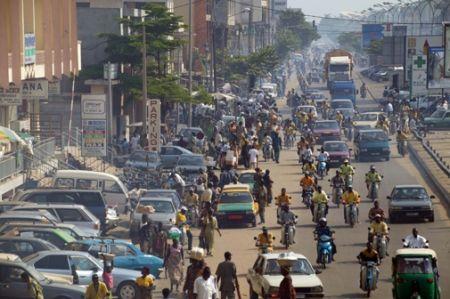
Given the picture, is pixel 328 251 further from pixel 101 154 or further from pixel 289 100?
pixel 289 100

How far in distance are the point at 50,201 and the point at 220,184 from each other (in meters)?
9.98

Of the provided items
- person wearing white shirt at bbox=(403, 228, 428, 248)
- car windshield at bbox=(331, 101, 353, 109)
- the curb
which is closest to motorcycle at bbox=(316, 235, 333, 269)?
person wearing white shirt at bbox=(403, 228, 428, 248)

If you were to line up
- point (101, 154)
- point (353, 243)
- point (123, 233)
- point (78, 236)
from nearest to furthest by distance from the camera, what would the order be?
point (78, 236), point (353, 243), point (123, 233), point (101, 154)

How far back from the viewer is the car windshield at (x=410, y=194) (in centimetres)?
4491

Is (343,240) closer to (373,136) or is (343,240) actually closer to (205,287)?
(205,287)

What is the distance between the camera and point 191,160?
56531 mm

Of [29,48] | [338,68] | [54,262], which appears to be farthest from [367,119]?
[54,262]

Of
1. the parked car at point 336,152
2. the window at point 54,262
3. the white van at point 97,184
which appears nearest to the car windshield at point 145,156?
the white van at point 97,184

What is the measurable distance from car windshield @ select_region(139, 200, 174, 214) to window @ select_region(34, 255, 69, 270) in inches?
488

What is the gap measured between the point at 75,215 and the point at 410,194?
10.3 metres

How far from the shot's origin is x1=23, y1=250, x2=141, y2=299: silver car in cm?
3056

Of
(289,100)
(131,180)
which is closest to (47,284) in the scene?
(131,180)

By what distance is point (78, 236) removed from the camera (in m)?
36.1

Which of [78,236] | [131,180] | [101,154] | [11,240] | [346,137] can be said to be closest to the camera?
[11,240]
